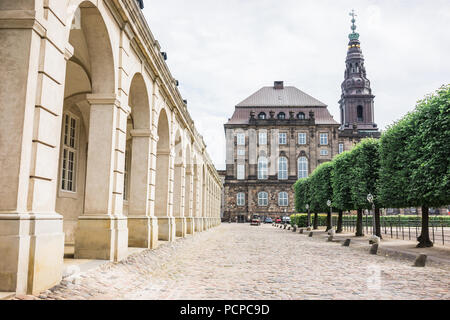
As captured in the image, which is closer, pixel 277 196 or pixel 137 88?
pixel 137 88

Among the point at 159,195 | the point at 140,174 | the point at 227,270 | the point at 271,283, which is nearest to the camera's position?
the point at 271,283

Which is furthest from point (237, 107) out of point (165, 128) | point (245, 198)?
point (165, 128)

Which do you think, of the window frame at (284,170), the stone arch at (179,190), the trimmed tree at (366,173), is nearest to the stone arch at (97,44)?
the stone arch at (179,190)

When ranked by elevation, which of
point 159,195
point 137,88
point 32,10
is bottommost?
point 159,195

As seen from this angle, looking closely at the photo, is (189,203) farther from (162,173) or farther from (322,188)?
(322,188)

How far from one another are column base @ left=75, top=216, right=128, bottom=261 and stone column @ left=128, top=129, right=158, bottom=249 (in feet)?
11.1

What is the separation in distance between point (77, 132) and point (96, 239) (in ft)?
20.7

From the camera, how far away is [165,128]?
1597 cm

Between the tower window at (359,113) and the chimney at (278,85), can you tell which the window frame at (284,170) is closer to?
the chimney at (278,85)

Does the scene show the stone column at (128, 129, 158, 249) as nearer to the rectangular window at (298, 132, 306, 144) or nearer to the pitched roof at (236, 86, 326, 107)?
the rectangular window at (298, 132, 306, 144)

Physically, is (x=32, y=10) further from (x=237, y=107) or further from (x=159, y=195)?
(x=237, y=107)

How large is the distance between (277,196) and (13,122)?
60918 millimetres

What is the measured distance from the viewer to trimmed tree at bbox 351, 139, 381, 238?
21750mm

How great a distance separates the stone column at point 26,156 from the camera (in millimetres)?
4988
